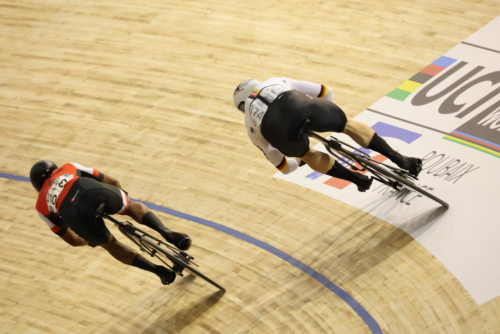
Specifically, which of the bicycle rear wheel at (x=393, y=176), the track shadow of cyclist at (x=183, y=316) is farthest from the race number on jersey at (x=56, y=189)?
the bicycle rear wheel at (x=393, y=176)

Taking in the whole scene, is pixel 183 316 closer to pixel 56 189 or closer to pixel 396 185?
pixel 56 189

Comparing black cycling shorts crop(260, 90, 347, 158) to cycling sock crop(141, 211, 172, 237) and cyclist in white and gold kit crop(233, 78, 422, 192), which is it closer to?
cyclist in white and gold kit crop(233, 78, 422, 192)

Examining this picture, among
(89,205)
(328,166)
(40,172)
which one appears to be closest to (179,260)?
(89,205)

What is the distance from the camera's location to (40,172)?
3.90 m

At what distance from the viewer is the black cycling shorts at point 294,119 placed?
12.0ft

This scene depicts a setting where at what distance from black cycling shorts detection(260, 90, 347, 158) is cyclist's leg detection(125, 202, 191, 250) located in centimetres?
86

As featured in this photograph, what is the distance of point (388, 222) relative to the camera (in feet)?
14.2

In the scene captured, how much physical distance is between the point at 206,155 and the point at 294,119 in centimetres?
199

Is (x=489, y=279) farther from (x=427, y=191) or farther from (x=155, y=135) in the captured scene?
(x=155, y=135)

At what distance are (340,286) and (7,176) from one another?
12.1 feet

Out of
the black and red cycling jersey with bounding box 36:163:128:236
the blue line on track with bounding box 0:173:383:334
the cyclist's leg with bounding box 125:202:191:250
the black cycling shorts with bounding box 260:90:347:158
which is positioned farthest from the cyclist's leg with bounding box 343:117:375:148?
the black and red cycling jersey with bounding box 36:163:128:236

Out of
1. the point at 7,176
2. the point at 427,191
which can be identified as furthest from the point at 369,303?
the point at 7,176

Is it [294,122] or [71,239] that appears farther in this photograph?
[71,239]

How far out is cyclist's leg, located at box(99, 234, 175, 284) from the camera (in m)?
4.02
